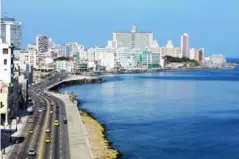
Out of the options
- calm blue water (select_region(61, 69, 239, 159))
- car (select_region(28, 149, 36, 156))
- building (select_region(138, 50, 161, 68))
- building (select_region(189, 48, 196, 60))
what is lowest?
calm blue water (select_region(61, 69, 239, 159))

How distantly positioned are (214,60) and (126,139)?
168653 millimetres

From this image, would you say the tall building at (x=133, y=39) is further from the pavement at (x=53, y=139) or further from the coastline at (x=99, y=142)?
the coastline at (x=99, y=142)

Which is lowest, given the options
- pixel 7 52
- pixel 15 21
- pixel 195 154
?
pixel 195 154

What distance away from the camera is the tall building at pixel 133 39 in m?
177

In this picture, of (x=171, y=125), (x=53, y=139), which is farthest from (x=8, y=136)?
(x=171, y=125)

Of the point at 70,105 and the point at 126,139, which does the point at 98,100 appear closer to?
the point at 70,105

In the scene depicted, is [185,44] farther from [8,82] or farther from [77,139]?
[77,139]

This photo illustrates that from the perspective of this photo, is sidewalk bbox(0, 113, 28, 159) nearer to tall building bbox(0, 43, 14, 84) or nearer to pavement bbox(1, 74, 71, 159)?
pavement bbox(1, 74, 71, 159)

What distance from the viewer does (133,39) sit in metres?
177

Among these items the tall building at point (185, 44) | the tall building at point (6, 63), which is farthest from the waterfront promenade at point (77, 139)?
the tall building at point (185, 44)

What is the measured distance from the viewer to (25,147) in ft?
65.1

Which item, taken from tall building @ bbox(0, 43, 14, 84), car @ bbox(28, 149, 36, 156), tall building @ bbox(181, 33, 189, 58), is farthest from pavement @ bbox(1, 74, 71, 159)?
tall building @ bbox(181, 33, 189, 58)

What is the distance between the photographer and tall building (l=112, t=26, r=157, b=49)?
176625 millimetres

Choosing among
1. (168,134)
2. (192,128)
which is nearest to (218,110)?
(192,128)
